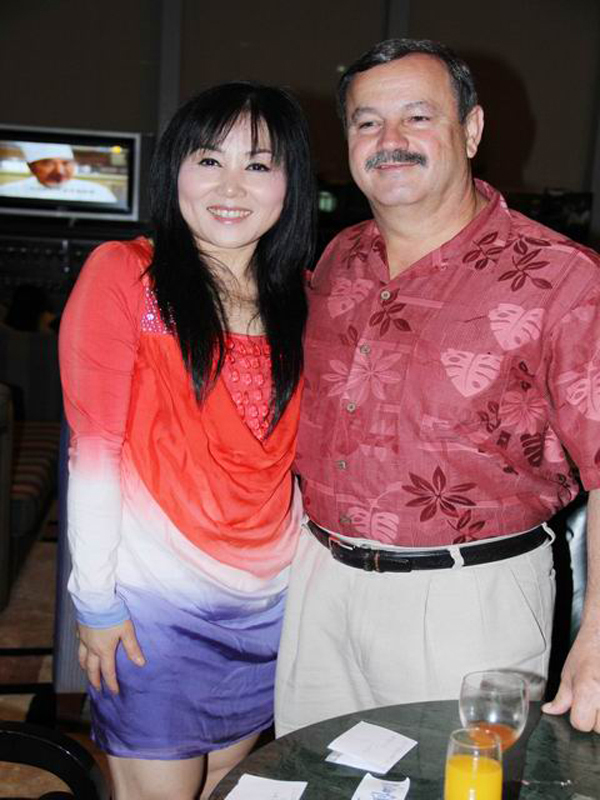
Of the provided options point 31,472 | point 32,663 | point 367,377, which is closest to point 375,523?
point 367,377

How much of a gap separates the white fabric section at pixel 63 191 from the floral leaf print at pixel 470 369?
Result: 751 cm

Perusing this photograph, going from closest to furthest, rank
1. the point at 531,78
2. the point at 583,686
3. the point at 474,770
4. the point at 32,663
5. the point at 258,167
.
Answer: the point at 474,770, the point at 583,686, the point at 258,167, the point at 32,663, the point at 531,78

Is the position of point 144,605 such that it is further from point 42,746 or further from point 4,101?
point 4,101

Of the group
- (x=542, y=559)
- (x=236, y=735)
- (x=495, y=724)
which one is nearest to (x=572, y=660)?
(x=542, y=559)

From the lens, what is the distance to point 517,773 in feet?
4.03

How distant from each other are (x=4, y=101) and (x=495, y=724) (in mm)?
8364

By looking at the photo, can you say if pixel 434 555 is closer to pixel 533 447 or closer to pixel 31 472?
pixel 533 447

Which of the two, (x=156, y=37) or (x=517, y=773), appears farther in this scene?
(x=156, y=37)

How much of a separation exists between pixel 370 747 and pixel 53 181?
7.96 metres

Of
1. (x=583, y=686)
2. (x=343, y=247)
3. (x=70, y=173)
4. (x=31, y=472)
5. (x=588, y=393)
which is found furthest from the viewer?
(x=70, y=173)

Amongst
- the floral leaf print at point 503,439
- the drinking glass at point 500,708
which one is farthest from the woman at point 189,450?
the drinking glass at point 500,708

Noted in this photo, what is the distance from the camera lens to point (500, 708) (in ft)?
3.84

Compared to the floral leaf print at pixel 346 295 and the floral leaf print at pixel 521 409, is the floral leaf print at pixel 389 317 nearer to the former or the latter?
the floral leaf print at pixel 346 295

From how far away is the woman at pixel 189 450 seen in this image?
157 cm
